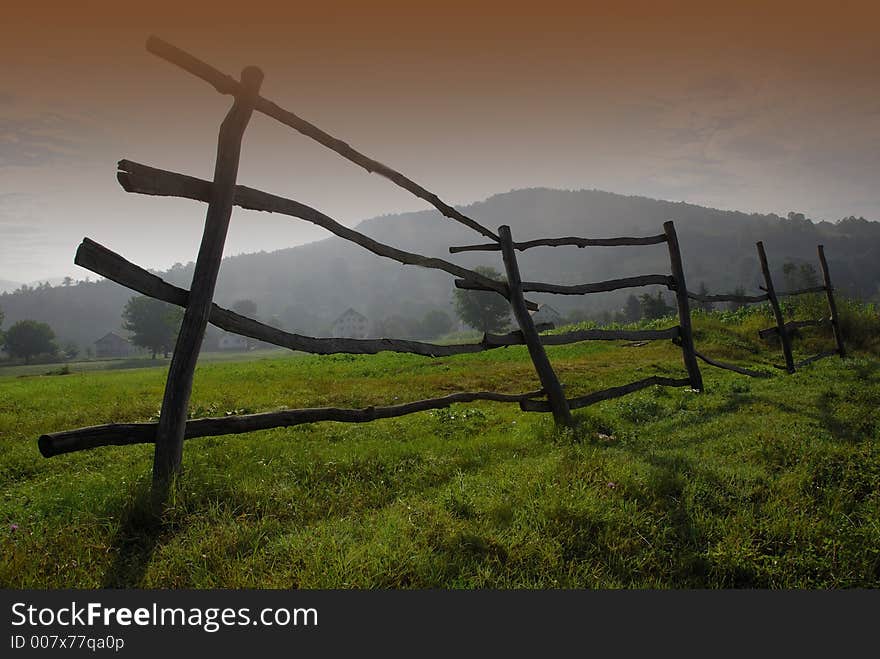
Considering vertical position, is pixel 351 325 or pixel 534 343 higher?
pixel 351 325

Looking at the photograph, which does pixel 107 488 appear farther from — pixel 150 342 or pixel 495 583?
pixel 150 342

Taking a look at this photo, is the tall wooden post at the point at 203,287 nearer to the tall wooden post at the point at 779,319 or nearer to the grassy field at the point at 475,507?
the grassy field at the point at 475,507

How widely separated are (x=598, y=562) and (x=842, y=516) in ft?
5.48

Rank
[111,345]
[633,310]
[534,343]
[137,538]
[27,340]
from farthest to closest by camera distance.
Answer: [111,345]
[633,310]
[27,340]
[534,343]
[137,538]

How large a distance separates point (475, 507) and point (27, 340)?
88.1 m

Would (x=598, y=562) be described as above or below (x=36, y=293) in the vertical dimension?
below

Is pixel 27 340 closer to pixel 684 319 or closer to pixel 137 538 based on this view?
pixel 137 538

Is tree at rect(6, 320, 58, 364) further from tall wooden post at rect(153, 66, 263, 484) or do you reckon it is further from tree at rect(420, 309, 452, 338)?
tall wooden post at rect(153, 66, 263, 484)

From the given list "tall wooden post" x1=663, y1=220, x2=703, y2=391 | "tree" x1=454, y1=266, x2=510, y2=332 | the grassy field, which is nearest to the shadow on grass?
the grassy field

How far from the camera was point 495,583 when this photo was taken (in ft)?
6.68

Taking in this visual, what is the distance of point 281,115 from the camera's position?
11.7ft

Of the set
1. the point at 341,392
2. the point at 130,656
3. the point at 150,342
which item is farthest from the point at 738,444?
the point at 150,342

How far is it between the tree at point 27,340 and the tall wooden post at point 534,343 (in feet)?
282

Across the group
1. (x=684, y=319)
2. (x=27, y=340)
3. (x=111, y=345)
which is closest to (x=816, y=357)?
(x=684, y=319)
